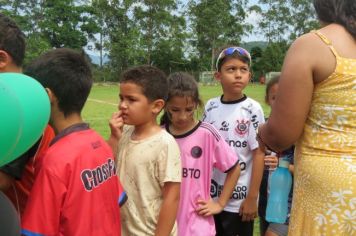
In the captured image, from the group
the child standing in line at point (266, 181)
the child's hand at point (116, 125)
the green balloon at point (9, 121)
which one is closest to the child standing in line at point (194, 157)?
the child's hand at point (116, 125)

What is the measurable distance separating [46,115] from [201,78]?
4515 centimetres

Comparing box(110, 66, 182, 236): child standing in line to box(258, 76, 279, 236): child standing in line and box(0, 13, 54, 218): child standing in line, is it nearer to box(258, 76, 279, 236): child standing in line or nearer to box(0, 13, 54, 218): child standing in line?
box(0, 13, 54, 218): child standing in line

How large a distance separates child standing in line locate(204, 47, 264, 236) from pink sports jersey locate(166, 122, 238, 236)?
0.31 metres

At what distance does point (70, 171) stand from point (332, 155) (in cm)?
105

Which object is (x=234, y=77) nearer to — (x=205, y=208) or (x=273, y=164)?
(x=273, y=164)

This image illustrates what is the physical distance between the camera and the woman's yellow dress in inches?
72.8

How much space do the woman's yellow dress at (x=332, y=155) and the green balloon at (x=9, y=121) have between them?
1174 millimetres

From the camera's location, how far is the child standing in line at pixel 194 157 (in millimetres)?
2689

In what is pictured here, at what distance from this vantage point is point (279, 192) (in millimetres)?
2627

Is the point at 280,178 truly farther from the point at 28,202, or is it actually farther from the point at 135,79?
the point at 28,202

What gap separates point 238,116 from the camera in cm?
317

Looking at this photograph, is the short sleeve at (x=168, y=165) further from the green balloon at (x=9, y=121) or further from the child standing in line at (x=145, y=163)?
the green balloon at (x=9, y=121)

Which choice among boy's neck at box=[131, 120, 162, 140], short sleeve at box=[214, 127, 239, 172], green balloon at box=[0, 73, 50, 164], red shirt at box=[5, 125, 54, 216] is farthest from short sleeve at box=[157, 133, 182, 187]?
green balloon at box=[0, 73, 50, 164]

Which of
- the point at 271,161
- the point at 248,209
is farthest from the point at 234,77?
the point at 248,209
